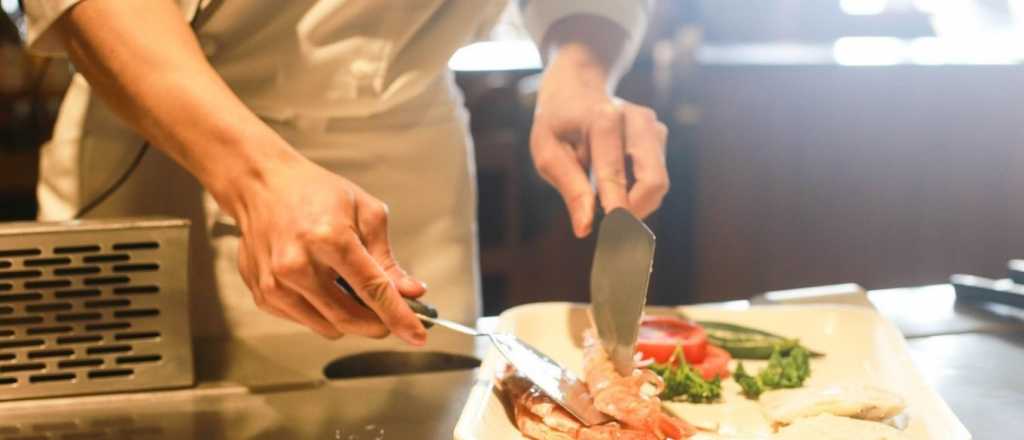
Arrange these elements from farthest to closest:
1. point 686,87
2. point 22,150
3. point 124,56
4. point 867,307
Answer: point 686,87 < point 22,150 < point 867,307 < point 124,56

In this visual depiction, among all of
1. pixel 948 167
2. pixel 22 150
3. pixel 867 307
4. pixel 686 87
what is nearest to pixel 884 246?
pixel 948 167

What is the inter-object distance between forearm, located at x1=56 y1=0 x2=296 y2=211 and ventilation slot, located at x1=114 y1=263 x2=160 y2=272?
5.2 inches

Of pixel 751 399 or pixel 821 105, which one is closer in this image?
pixel 751 399

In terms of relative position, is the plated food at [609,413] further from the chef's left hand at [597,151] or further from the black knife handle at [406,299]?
the chef's left hand at [597,151]

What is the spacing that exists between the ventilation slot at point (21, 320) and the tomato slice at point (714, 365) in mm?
679

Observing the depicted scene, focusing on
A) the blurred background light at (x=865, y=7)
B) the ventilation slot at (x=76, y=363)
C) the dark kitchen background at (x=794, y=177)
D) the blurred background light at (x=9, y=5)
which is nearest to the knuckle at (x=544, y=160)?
the ventilation slot at (x=76, y=363)

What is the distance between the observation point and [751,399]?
102cm

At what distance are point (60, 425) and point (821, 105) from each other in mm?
2595

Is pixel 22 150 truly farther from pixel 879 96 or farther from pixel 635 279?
pixel 879 96

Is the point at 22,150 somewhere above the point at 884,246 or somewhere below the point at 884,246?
above

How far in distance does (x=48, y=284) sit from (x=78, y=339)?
0.06 metres

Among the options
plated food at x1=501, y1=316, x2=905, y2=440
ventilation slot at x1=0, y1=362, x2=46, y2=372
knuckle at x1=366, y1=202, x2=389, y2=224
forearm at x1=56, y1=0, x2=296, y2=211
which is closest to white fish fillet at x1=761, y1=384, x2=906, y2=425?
plated food at x1=501, y1=316, x2=905, y2=440

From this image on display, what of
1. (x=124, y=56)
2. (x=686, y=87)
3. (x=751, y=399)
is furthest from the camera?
(x=686, y=87)

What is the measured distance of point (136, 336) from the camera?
1.01 metres
